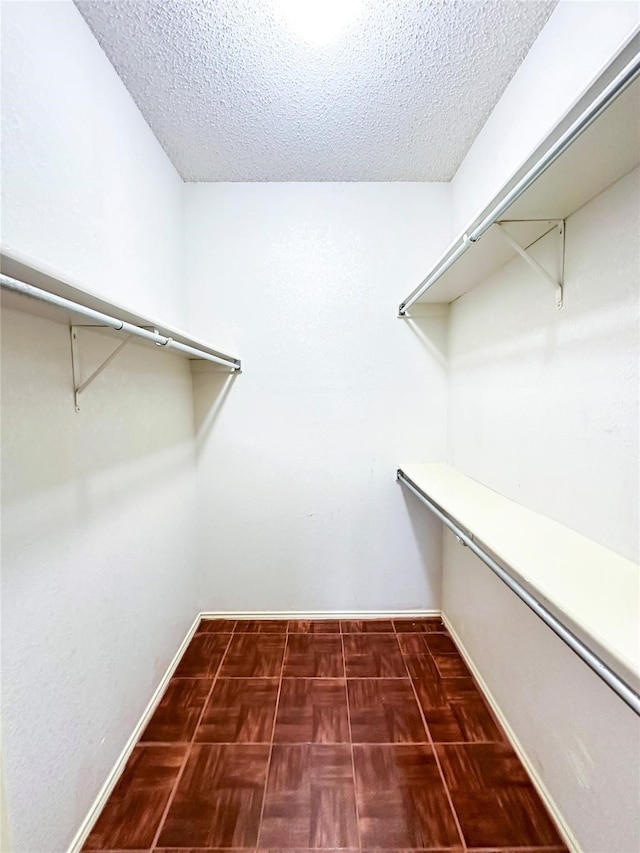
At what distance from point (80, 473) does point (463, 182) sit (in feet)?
6.91

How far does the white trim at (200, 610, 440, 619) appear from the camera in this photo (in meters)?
2.04

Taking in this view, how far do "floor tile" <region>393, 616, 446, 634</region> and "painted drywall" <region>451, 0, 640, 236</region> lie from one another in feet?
6.66

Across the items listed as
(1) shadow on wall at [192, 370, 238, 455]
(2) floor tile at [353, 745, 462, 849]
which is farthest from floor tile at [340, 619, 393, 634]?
(1) shadow on wall at [192, 370, 238, 455]

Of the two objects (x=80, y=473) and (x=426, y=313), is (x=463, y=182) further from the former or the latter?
(x=80, y=473)

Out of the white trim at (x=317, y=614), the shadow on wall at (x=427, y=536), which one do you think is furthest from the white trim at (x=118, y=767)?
the shadow on wall at (x=427, y=536)

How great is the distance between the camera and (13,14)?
844mm

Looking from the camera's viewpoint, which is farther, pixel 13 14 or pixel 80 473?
pixel 80 473

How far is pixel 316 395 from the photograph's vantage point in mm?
1945

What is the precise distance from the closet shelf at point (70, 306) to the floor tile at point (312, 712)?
145cm

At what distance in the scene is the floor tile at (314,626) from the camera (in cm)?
193

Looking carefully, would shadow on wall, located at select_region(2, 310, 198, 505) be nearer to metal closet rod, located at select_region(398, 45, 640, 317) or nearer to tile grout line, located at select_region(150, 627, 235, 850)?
tile grout line, located at select_region(150, 627, 235, 850)

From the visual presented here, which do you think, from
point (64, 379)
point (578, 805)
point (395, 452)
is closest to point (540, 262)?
point (395, 452)

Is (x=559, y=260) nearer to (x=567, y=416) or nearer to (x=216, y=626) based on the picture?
(x=567, y=416)

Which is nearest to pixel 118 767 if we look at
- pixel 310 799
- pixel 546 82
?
pixel 310 799
